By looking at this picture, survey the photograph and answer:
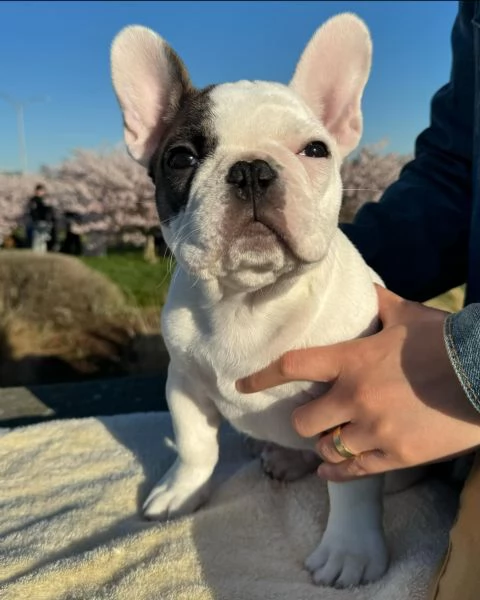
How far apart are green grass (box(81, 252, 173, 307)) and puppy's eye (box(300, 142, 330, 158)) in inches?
90.4

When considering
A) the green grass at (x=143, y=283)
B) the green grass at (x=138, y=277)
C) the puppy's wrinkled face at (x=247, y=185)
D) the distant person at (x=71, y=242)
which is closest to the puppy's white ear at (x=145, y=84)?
the puppy's wrinkled face at (x=247, y=185)

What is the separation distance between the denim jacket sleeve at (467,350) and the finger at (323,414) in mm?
209

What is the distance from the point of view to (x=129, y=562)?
1.15 metres

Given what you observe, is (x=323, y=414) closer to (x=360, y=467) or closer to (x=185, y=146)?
(x=360, y=467)

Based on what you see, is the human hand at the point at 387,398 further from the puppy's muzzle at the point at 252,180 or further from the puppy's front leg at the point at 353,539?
the puppy's muzzle at the point at 252,180

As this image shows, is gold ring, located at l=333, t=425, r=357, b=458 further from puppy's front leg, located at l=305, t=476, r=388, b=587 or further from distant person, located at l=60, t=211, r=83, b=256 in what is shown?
distant person, located at l=60, t=211, r=83, b=256

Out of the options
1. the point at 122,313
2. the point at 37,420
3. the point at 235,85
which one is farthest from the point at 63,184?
the point at 235,85

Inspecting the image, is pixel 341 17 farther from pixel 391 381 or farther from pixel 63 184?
pixel 63 184

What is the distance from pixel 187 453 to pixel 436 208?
0.99 metres

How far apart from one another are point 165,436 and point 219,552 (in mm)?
636

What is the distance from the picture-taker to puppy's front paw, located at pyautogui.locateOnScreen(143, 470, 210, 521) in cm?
139

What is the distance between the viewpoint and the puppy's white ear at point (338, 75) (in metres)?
1.27

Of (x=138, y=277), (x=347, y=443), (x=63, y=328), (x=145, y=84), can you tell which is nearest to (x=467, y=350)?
(x=347, y=443)

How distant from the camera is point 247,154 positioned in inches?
44.5
